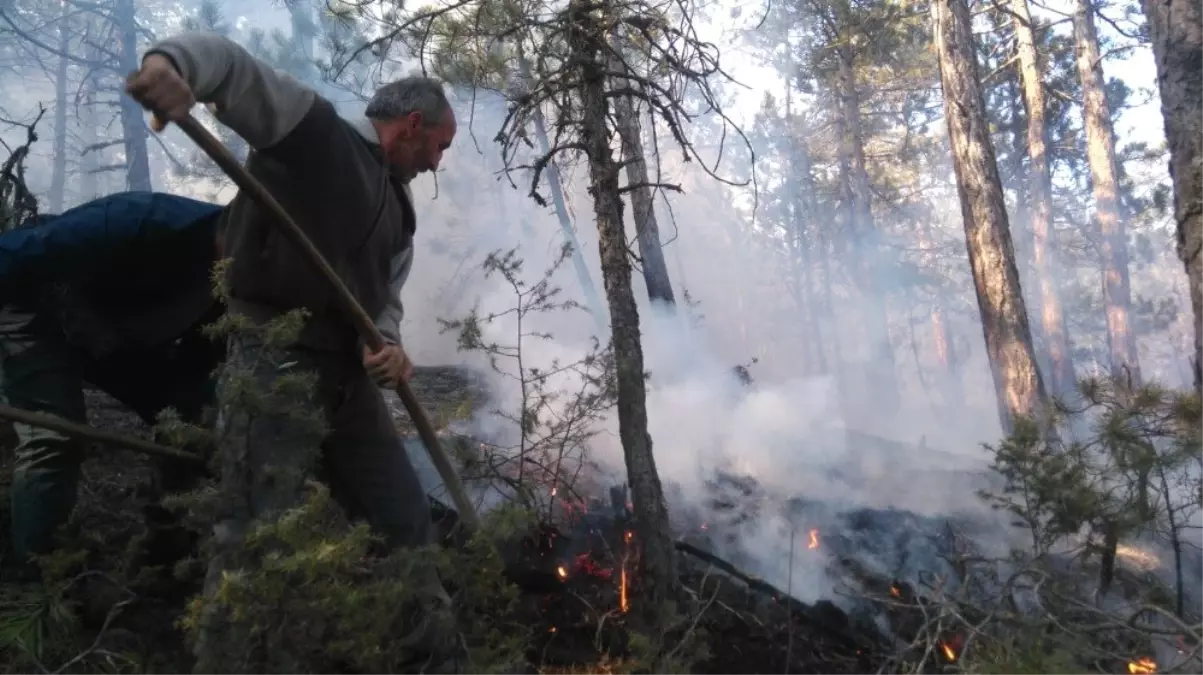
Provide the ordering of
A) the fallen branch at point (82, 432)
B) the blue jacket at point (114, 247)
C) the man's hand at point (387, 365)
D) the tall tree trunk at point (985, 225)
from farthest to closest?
the tall tree trunk at point (985, 225)
the blue jacket at point (114, 247)
the man's hand at point (387, 365)
the fallen branch at point (82, 432)

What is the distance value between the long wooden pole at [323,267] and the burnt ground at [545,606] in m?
0.74

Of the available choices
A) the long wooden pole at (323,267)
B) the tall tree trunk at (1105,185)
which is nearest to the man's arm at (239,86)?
the long wooden pole at (323,267)

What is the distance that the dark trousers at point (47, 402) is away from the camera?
259cm

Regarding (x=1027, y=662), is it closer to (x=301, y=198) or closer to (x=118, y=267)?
(x=301, y=198)

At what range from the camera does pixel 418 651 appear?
7.44 ft

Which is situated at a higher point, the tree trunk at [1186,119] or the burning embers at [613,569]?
the tree trunk at [1186,119]

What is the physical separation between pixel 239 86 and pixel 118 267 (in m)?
1.34

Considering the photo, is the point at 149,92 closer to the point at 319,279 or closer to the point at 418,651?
the point at 319,279

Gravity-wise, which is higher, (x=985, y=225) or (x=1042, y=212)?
(x=1042, y=212)

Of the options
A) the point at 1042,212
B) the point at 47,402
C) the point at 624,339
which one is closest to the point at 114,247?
the point at 47,402

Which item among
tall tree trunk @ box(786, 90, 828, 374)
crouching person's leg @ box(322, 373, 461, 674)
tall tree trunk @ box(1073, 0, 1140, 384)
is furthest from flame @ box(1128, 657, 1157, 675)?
tall tree trunk @ box(786, 90, 828, 374)

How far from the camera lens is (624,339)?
131 inches

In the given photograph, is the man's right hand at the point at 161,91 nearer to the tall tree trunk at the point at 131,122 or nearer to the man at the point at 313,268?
the man at the point at 313,268

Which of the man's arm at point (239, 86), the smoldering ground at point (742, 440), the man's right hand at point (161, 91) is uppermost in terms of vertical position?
the man's arm at point (239, 86)
